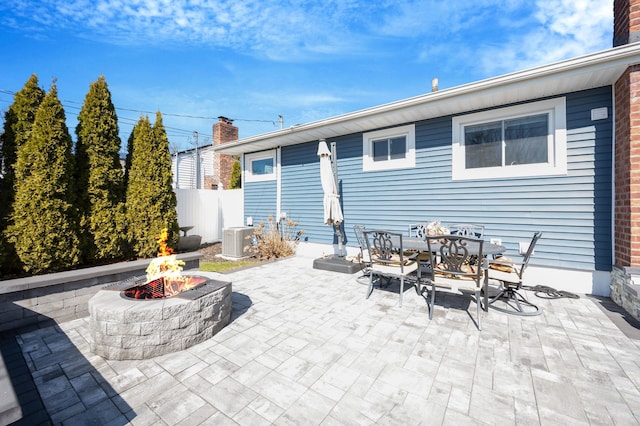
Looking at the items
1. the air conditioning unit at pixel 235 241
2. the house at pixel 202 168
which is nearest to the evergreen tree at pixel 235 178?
the house at pixel 202 168

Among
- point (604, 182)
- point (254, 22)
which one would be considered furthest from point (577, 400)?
point (254, 22)

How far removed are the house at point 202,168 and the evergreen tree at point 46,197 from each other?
10.1 m

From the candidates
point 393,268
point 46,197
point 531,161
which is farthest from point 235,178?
point 531,161

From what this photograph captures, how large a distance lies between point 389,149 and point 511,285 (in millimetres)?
3705

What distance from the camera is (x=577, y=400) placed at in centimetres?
190

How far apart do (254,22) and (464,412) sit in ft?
25.5

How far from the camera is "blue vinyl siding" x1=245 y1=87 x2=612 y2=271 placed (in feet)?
13.9

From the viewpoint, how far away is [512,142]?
485 centimetres

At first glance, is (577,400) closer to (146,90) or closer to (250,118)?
(146,90)

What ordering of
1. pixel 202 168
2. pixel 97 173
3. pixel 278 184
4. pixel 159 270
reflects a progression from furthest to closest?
1. pixel 202 168
2. pixel 278 184
3. pixel 97 173
4. pixel 159 270

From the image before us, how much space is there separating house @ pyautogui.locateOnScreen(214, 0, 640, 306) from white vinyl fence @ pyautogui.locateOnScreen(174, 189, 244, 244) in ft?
14.2

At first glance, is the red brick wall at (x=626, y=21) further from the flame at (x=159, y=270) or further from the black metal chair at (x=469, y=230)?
the flame at (x=159, y=270)

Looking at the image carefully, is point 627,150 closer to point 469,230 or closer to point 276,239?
point 469,230

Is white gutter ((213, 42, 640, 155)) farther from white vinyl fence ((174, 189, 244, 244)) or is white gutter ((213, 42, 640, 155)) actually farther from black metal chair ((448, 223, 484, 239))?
white vinyl fence ((174, 189, 244, 244))
